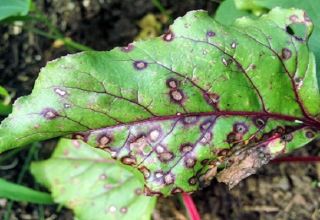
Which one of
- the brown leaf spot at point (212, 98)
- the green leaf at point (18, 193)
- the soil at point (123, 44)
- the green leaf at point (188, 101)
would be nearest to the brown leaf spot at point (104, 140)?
the green leaf at point (188, 101)

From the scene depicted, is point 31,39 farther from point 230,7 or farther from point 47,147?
point 230,7

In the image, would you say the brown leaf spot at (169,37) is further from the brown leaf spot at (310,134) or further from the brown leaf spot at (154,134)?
the brown leaf spot at (310,134)

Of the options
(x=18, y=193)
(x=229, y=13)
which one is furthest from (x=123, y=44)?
(x=18, y=193)

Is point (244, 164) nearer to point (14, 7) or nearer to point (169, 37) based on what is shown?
point (169, 37)

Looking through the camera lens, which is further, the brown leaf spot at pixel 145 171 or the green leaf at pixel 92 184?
the green leaf at pixel 92 184

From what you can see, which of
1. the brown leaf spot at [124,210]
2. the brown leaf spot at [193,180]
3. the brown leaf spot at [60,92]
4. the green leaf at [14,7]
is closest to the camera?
the brown leaf spot at [60,92]
